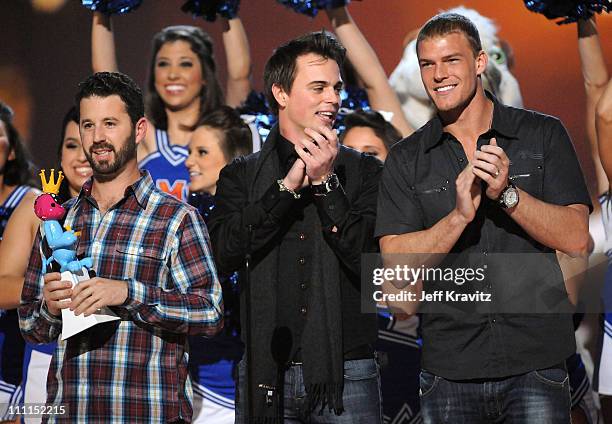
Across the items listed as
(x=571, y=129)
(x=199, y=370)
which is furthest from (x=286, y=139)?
(x=571, y=129)

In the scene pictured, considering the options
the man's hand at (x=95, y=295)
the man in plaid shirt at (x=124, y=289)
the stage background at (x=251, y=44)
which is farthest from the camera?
the stage background at (x=251, y=44)

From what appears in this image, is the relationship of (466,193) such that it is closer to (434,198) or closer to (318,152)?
(434,198)

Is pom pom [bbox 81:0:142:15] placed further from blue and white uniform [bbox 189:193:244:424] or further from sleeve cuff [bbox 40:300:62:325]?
sleeve cuff [bbox 40:300:62:325]

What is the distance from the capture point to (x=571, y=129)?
14.1 ft

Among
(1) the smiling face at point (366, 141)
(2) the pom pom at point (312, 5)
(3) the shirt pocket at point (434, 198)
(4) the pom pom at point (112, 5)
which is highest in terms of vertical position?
(4) the pom pom at point (112, 5)

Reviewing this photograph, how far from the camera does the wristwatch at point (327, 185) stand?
9.16 feet

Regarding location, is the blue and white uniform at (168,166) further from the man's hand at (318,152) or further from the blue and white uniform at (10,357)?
the man's hand at (318,152)

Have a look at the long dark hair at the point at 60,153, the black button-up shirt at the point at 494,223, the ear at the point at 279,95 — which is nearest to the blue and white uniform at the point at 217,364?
the long dark hair at the point at 60,153

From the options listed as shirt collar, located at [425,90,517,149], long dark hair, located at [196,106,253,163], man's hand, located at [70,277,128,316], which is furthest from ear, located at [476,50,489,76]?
long dark hair, located at [196,106,253,163]

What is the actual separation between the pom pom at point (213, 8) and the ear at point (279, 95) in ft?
5.42

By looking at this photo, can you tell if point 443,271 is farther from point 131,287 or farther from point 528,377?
point 131,287

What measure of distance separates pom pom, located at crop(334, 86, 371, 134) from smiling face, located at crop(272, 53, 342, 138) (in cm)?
135

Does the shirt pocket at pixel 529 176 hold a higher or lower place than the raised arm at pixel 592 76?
lower

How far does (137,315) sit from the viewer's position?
279cm
